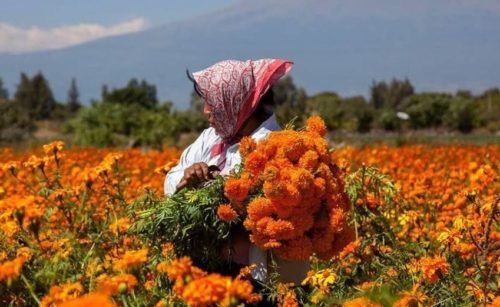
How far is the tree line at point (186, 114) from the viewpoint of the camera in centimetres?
1953

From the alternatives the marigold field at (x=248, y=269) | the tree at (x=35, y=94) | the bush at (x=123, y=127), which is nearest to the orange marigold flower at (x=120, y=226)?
the marigold field at (x=248, y=269)

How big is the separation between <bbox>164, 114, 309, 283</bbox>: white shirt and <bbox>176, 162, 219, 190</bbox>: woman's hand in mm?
99

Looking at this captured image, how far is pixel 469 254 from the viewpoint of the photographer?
348 cm

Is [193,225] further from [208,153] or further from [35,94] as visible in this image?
[35,94]

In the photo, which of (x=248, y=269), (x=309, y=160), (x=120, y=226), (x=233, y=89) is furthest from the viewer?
(x=120, y=226)

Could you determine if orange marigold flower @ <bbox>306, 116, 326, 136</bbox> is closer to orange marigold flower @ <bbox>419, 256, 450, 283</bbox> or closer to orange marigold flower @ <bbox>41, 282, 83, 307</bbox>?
orange marigold flower @ <bbox>419, 256, 450, 283</bbox>

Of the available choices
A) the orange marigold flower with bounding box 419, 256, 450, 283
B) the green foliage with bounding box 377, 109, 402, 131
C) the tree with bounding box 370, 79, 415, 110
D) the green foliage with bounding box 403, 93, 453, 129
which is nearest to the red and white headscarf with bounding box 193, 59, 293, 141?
the orange marigold flower with bounding box 419, 256, 450, 283

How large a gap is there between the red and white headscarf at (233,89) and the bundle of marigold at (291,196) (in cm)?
37

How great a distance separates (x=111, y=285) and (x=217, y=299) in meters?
0.34

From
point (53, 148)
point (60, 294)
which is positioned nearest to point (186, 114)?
point (53, 148)

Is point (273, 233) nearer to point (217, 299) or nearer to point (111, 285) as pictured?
point (111, 285)

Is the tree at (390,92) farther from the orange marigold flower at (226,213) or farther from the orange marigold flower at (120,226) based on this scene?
the orange marigold flower at (226,213)

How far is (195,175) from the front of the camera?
304 cm

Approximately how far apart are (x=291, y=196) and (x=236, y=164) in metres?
0.38
